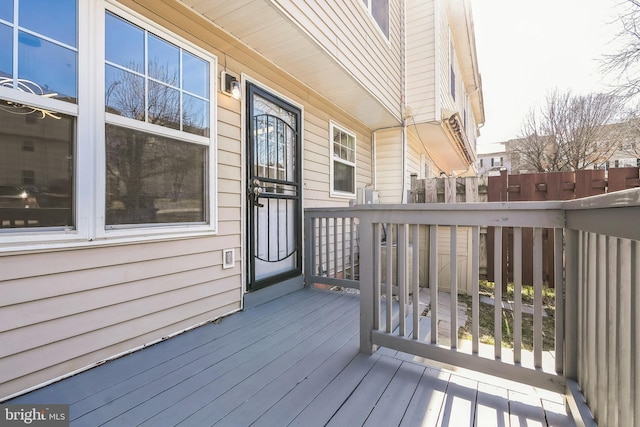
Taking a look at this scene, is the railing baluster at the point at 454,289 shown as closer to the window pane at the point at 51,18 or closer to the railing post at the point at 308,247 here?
the railing post at the point at 308,247

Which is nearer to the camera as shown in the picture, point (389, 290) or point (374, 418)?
point (374, 418)

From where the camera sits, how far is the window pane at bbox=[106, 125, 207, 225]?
6.27 ft

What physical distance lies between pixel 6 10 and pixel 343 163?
394 cm

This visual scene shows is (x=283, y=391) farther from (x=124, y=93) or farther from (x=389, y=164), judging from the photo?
(x=389, y=164)

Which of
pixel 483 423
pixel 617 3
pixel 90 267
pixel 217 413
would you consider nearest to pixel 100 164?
pixel 90 267

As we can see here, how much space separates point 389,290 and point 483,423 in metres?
0.79

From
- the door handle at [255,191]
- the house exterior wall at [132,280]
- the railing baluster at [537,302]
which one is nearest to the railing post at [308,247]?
the door handle at [255,191]

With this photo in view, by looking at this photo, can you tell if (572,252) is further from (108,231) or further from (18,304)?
(18,304)

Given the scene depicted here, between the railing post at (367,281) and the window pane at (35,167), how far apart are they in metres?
1.82

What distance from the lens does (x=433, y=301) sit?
67.2 inches

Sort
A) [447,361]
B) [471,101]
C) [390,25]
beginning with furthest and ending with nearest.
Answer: [471,101], [390,25], [447,361]

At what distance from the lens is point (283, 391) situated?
1.56m

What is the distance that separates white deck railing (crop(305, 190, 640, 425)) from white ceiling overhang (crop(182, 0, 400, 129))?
184 cm

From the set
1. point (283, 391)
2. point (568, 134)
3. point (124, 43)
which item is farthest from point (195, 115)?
point (568, 134)
